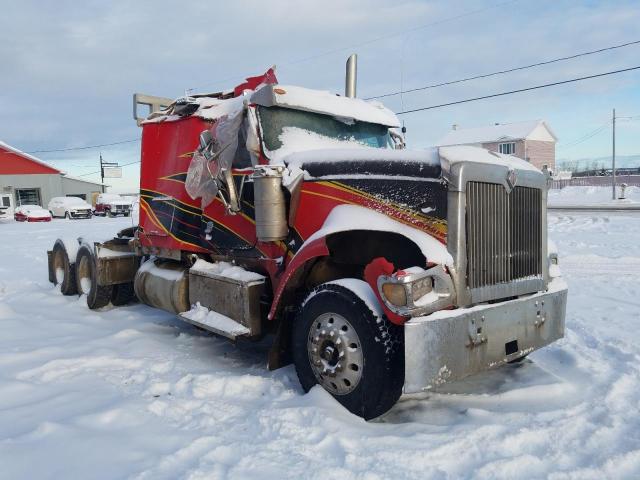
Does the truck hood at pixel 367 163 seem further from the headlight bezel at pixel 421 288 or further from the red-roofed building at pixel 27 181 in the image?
the red-roofed building at pixel 27 181

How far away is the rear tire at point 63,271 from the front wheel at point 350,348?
535 centimetres

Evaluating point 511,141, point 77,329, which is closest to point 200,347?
point 77,329

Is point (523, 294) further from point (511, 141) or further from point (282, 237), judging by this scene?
point (511, 141)

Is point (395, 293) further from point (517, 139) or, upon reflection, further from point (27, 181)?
point (517, 139)

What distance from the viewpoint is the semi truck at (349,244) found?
3535 mm

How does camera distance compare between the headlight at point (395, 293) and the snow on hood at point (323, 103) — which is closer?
the headlight at point (395, 293)

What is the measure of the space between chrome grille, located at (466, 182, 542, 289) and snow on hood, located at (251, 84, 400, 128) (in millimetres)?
2069

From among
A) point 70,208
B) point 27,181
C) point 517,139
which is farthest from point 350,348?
point 517,139

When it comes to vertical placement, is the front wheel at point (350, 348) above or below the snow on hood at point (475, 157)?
below

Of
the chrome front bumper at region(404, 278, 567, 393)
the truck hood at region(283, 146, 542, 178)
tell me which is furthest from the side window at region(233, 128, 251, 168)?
the chrome front bumper at region(404, 278, 567, 393)

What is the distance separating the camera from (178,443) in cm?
323

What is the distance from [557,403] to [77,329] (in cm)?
502

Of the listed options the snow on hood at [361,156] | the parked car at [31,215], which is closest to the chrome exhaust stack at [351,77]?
the snow on hood at [361,156]

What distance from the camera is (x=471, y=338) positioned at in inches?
139
